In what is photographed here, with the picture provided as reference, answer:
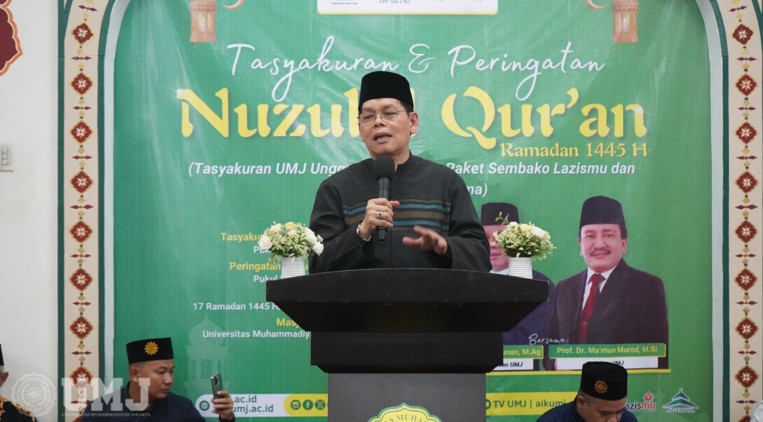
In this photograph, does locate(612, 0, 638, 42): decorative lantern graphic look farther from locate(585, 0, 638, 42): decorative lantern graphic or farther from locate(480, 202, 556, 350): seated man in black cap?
locate(480, 202, 556, 350): seated man in black cap

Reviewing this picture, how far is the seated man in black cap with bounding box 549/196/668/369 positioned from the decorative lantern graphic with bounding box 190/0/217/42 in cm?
218

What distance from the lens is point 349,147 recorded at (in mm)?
4664

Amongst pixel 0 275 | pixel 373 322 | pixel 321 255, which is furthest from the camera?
pixel 0 275

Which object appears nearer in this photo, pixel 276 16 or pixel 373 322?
pixel 373 322

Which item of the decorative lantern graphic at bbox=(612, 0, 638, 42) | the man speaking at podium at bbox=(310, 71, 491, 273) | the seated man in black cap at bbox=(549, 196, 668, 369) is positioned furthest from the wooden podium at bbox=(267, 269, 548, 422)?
the decorative lantern graphic at bbox=(612, 0, 638, 42)

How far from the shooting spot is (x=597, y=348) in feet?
15.3

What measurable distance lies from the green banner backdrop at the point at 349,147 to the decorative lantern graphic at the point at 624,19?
3 cm

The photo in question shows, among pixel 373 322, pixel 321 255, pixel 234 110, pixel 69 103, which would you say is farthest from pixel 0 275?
pixel 373 322

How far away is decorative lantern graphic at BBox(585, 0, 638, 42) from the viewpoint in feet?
15.4

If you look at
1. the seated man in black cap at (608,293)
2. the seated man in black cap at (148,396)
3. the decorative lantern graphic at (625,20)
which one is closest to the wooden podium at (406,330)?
the seated man in black cap at (148,396)

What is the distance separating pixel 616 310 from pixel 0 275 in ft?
10.5

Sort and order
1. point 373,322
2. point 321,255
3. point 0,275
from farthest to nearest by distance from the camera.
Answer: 1. point 0,275
2. point 321,255
3. point 373,322

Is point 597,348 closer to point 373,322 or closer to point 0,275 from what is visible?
point 373,322

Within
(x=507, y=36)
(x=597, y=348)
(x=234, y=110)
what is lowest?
(x=597, y=348)
